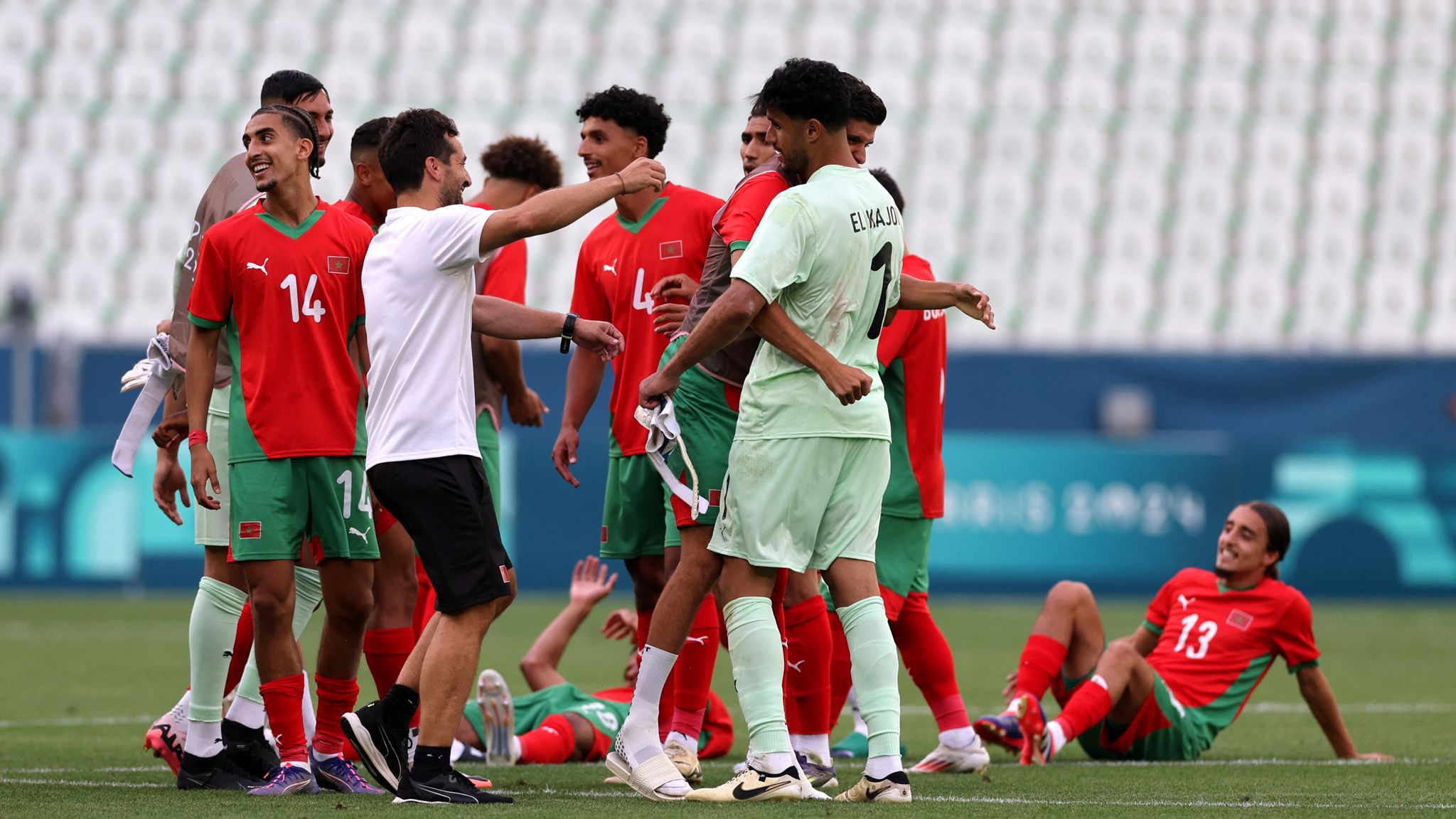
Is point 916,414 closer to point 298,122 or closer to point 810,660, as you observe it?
point 810,660

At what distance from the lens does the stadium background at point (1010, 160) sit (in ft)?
56.6

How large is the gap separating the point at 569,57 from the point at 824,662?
16.8 metres

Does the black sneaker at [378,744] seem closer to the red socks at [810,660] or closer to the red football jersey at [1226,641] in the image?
the red socks at [810,660]

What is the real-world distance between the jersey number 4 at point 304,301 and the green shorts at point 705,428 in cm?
107

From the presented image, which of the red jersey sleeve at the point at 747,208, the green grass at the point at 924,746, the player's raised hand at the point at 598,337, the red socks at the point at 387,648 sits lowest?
the green grass at the point at 924,746

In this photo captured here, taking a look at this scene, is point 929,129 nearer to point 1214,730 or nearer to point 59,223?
point 59,223

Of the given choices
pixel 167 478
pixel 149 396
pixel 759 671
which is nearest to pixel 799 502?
pixel 759 671

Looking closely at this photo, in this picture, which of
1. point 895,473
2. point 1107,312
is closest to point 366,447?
point 895,473

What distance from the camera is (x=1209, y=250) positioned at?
20609 mm

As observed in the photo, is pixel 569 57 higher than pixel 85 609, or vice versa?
pixel 569 57

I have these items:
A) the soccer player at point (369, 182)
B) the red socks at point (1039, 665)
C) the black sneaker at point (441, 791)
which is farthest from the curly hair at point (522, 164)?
the black sneaker at point (441, 791)

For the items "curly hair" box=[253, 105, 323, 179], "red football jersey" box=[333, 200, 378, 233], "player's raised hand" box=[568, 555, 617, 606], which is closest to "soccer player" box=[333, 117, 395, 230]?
"red football jersey" box=[333, 200, 378, 233]

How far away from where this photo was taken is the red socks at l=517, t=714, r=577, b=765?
646 cm

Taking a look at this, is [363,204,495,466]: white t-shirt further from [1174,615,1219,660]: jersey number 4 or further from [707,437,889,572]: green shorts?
[1174,615,1219,660]: jersey number 4
